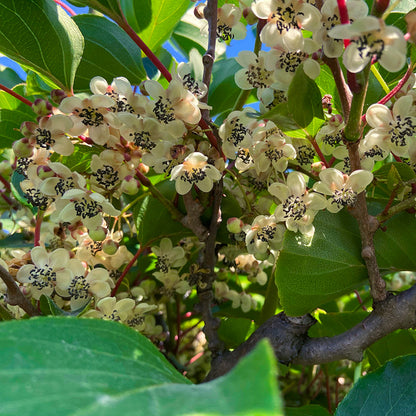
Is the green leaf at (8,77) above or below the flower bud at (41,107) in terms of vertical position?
below

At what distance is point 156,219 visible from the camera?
1.12m

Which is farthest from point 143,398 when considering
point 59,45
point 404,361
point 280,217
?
point 59,45

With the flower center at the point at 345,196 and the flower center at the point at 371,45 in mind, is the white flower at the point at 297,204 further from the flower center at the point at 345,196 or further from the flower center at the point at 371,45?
the flower center at the point at 371,45

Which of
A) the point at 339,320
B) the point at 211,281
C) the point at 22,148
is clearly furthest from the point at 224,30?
the point at 339,320

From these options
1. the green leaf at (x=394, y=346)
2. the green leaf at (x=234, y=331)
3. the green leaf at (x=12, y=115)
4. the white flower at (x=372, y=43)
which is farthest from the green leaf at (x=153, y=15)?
the green leaf at (x=394, y=346)

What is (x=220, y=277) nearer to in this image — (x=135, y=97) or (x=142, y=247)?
(x=142, y=247)

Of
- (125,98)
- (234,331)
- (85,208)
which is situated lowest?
(234,331)

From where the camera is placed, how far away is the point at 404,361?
0.86m

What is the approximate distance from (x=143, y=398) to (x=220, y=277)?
0.94m

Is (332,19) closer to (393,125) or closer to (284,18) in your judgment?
(284,18)

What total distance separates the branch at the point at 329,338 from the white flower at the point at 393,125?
0.26 metres

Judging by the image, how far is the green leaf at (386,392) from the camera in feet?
2.69

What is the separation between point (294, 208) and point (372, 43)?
1.06 ft

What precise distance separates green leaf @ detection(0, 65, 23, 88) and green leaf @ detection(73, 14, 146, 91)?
449mm
